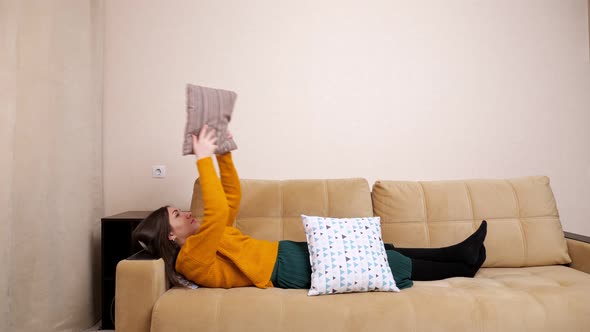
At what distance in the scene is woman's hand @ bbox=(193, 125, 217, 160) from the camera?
5.54 feet

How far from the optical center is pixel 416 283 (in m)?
1.96

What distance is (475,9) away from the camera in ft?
9.45

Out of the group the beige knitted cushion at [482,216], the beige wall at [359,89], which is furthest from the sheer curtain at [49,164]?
the beige knitted cushion at [482,216]

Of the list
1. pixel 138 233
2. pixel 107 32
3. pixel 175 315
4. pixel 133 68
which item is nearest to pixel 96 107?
pixel 133 68

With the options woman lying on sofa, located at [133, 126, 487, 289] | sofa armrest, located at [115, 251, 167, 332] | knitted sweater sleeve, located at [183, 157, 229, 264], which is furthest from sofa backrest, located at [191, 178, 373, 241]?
sofa armrest, located at [115, 251, 167, 332]

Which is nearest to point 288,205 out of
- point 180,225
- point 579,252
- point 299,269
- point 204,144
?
point 299,269

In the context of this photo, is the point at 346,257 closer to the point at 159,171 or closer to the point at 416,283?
the point at 416,283

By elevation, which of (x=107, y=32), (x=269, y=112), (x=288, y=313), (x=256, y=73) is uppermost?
(x=107, y=32)

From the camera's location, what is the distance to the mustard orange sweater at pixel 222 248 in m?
1.67

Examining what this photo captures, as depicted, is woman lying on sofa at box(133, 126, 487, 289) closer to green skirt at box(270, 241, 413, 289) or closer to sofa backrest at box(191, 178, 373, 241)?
green skirt at box(270, 241, 413, 289)

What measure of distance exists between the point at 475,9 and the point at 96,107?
2555 mm

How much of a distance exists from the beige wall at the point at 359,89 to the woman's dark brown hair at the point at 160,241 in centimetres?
91

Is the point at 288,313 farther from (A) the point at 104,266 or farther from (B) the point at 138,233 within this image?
(A) the point at 104,266

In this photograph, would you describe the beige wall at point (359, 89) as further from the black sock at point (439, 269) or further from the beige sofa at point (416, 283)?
the black sock at point (439, 269)
